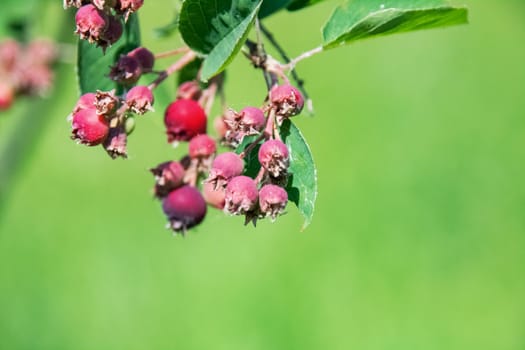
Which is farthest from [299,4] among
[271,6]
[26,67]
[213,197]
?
[26,67]

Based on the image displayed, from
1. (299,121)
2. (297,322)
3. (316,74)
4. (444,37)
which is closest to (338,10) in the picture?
(297,322)

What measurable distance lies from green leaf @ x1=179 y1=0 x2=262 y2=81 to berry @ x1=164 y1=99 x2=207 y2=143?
0.08 m

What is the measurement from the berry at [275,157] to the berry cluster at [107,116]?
0.19 metres

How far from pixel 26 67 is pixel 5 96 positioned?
18 centimetres

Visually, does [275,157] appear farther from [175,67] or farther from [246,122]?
[175,67]

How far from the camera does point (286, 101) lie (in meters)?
1.27

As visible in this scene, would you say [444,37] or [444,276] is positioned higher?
[444,37]

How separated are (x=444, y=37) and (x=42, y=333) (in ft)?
14.0

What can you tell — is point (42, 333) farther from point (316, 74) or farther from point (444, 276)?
point (316, 74)

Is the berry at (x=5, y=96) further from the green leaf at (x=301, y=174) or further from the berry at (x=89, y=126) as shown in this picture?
the green leaf at (x=301, y=174)

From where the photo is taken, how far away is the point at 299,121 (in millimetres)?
6012

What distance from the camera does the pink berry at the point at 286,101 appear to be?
1.27m

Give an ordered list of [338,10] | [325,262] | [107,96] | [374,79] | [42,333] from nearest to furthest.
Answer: [107,96]
[338,10]
[42,333]
[325,262]
[374,79]

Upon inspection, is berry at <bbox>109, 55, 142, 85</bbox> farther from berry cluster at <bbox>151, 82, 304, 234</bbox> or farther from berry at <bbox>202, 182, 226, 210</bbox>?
berry at <bbox>202, 182, 226, 210</bbox>
